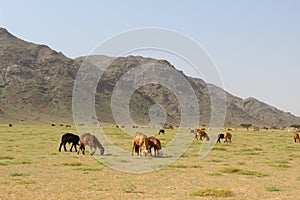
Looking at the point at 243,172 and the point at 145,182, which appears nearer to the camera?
the point at 145,182

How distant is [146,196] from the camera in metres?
14.0

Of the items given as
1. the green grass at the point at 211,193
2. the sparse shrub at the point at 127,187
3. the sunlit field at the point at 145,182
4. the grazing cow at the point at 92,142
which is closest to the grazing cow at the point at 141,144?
the grazing cow at the point at 92,142

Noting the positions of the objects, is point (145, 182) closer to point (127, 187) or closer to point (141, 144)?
point (127, 187)

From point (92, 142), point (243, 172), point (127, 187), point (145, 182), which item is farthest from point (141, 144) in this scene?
point (127, 187)

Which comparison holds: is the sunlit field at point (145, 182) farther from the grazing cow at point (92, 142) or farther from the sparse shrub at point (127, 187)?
the grazing cow at point (92, 142)

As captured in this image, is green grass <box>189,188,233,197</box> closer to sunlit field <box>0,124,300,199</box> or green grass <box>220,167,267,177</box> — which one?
sunlit field <box>0,124,300,199</box>

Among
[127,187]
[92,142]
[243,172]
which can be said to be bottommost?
[127,187]

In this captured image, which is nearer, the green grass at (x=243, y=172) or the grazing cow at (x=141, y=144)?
the green grass at (x=243, y=172)

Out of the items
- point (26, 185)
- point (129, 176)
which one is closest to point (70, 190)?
point (26, 185)

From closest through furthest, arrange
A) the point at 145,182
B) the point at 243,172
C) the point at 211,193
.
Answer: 1. the point at 211,193
2. the point at 145,182
3. the point at 243,172

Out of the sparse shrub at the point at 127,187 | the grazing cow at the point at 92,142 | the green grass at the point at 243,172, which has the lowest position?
the sparse shrub at the point at 127,187

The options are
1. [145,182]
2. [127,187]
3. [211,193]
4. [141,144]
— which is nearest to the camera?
[211,193]

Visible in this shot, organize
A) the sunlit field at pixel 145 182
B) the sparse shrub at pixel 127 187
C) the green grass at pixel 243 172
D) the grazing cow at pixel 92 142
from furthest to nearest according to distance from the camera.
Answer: the grazing cow at pixel 92 142 < the green grass at pixel 243 172 < the sparse shrub at pixel 127 187 < the sunlit field at pixel 145 182

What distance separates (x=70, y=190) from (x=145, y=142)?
14.4m
